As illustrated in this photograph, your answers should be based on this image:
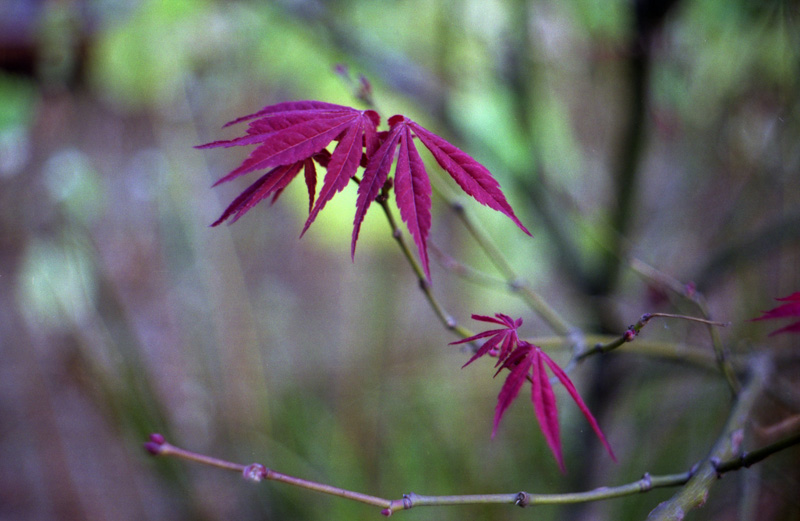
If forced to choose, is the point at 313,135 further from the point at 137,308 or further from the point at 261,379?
the point at 137,308

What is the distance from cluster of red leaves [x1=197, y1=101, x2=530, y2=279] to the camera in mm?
443

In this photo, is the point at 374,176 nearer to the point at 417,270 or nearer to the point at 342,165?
the point at 342,165

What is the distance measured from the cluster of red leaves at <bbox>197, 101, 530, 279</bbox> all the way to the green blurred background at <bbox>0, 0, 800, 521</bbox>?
17.7 inches

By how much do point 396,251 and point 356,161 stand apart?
112cm

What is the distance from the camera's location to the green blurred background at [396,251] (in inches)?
48.1

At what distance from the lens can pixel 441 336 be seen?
7.63ft

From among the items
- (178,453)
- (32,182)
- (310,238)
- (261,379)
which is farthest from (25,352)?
(178,453)

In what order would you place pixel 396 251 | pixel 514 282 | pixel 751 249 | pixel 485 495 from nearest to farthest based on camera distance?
pixel 485 495 → pixel 514 282 → pixel 751 249 → pixel 396 251

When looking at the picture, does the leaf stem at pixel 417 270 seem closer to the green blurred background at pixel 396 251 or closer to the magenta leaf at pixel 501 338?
the magenta leaf at pixel 501 338

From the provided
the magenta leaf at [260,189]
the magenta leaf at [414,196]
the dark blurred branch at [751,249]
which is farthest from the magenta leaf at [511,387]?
the dark blurred branch at [751,249]

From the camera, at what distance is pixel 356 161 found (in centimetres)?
Answer: 47

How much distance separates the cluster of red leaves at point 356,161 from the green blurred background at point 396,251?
0.45 m

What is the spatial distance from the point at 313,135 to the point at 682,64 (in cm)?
121

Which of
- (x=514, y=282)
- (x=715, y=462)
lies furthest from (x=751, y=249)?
(x=715, y=462)
